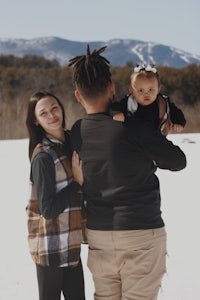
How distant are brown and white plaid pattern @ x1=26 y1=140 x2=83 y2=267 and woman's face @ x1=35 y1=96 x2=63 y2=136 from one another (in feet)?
0.22

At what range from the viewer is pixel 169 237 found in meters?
4.07

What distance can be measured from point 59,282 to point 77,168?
0.49m

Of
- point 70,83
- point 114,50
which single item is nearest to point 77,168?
point 70,83

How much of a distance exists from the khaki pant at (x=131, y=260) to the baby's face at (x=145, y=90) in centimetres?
47

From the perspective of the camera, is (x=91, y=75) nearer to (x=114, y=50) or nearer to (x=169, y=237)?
(x=169, y=237)

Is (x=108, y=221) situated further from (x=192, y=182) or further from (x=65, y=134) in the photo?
(x=192, y=182)

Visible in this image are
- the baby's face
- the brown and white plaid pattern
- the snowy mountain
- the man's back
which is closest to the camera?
the man's back

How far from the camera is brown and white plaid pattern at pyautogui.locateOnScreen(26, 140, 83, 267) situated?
2014 millimetres

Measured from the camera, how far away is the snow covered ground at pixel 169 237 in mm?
3088

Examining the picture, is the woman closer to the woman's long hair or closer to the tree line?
the woman's long hair

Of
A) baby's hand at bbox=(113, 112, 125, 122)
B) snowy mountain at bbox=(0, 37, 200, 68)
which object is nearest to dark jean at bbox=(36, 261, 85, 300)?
baby's hand at bbox=(113, 112, 125, 122)

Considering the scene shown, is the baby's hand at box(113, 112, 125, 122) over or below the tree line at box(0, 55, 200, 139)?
over

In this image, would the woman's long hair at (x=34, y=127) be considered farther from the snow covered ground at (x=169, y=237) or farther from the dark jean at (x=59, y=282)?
the snow covered ground at (x=169, y=237)

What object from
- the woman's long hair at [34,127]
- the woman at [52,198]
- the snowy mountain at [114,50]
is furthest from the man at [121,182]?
Result: the snowy mountain at [114,50]
